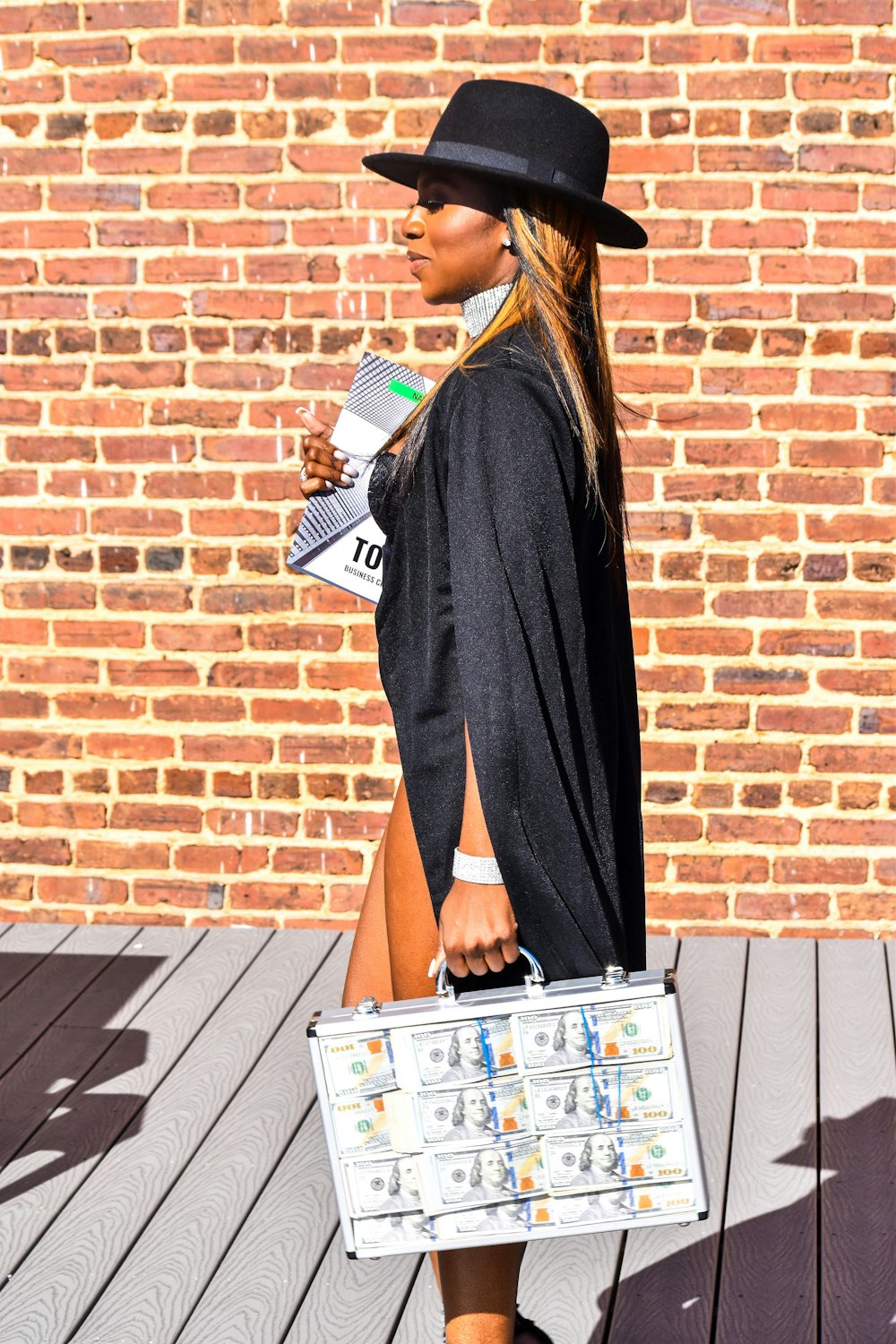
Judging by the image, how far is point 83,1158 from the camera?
10.2 feet

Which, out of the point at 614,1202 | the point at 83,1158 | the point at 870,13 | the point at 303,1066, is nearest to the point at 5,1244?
the point at 83,1158

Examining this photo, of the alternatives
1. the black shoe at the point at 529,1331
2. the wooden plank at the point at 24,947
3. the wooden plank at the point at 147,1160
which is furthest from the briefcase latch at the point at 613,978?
the wooden plank at the point at 24,947

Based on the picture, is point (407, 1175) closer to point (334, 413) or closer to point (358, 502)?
point (358, 502)

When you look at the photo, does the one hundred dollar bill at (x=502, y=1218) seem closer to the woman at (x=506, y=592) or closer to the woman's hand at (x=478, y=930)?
the woman at (x=506, y=592)

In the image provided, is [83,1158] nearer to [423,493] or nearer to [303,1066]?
[303,1066]

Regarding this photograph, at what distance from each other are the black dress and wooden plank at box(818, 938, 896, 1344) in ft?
3.14

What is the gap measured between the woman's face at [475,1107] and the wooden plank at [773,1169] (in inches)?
34.0

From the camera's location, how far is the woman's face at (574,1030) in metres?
1.90

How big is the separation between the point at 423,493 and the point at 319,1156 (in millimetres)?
1600

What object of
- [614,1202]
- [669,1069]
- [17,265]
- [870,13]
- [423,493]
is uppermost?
[870,13]

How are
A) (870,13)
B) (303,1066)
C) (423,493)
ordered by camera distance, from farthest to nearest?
1. (870,13)
2. (303,1066)
3. (423,493)

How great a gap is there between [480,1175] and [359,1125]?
0.16 m

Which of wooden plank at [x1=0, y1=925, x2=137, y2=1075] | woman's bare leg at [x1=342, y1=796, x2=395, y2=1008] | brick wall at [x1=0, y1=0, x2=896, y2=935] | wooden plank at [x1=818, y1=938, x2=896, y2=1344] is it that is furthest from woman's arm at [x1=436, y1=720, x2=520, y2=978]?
brick wall at [x1=0, y1=0, x2=896, y2=935]

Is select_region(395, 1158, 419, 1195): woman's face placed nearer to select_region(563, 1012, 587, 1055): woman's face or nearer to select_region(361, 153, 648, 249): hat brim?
select_region(563, 1012, 587, 1055): woman's face
